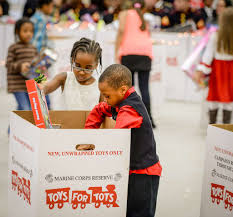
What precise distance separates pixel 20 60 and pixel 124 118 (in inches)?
90.1

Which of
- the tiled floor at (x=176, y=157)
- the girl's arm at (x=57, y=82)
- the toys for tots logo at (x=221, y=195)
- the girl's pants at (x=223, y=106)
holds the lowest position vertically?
the tiled floor at (x=176, y=157)

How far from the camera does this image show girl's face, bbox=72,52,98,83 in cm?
221

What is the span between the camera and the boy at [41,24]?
Answer: 433 centimetres

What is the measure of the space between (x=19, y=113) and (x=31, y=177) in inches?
14.3

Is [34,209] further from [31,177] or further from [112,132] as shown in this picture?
[112,132]

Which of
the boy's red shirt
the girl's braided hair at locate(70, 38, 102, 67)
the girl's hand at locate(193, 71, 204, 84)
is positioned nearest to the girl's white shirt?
the girl's braided hair at locate(70, 38, 102, 67)

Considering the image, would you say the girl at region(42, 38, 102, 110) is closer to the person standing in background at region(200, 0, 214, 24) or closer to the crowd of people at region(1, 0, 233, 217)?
the crowd of people at region(1, 0, 233, 217)

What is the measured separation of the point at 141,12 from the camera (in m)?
4.37

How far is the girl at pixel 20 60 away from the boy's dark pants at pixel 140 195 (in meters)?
2.12

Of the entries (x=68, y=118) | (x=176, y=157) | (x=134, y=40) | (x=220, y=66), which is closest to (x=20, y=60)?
(x=134, y=40)

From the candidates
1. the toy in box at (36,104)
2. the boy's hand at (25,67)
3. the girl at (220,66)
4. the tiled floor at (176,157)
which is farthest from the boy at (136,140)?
the girl at (220,66)

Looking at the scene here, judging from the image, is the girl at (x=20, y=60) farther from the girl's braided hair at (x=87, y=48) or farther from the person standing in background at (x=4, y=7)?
the person standing in background at (x=4, y=7)

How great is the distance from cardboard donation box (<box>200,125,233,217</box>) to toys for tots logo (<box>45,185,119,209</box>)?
499mm

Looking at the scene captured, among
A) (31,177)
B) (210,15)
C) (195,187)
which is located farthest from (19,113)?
(210,15)
